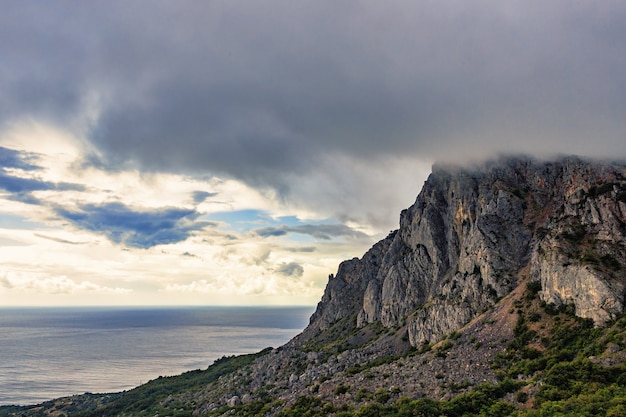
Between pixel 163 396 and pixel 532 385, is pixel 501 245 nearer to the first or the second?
pixel 532 385

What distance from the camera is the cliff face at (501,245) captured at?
204ft

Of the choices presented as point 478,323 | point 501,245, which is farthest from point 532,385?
point 501,245

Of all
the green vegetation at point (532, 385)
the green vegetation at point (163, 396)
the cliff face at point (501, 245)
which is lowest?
the green vegetation at point (163, 396)

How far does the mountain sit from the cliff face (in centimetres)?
26

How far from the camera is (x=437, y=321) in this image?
8594 cm

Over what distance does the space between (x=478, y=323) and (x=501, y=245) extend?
2020 centimetres

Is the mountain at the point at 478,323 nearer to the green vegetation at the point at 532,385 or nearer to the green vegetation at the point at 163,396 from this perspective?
the green vegetation at the point at 532,385

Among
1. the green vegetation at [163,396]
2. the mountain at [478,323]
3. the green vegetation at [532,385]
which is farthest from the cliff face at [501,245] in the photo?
the green vegetation at [163,396]

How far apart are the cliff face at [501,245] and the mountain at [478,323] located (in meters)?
0.26

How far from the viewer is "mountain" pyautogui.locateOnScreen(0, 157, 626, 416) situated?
47219mm

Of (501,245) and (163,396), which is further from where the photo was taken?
(163,396)

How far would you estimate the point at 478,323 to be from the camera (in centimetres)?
7081

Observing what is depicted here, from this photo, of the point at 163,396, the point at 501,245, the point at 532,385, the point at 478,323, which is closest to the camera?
the point at 532,385

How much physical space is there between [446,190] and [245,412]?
76.1m
